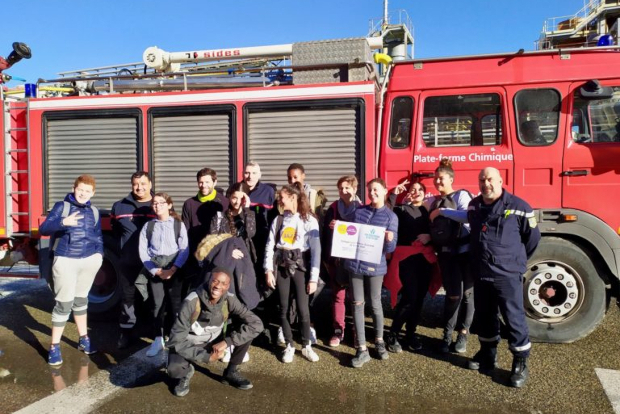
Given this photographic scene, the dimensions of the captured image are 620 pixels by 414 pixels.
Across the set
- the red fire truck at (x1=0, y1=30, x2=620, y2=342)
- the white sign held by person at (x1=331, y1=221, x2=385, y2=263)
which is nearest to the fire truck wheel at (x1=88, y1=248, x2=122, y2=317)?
the red fire truck at (x1=0, y1=30, x2=620, y2=342)

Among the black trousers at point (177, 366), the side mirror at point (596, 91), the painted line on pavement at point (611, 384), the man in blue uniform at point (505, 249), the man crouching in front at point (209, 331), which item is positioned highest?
the side mirror at point (596, 91)

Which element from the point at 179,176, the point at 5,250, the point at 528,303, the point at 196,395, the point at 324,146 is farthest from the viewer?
the point at 5,250

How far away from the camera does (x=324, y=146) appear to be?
5.14 meters

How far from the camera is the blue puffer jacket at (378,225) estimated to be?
4.15m

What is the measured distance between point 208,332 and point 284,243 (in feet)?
3.39

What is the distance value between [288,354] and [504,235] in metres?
2.24

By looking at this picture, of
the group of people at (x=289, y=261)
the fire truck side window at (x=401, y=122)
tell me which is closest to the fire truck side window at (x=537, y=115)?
the group of people at (x=289, y=261)

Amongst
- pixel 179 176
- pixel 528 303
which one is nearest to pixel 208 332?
pixel 179 176

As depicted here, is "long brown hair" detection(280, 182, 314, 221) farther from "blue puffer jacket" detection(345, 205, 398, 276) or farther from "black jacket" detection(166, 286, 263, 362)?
"black jacket" detection(166, 286, 263, 362)

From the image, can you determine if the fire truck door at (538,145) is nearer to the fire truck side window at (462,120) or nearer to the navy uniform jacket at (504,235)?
the fire truck side window at (462,120)

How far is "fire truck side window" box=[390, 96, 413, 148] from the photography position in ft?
16.4

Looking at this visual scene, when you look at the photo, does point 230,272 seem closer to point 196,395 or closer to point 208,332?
point 208,332

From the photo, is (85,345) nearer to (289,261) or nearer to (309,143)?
(289,261)

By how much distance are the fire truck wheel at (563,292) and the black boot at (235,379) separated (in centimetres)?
285
